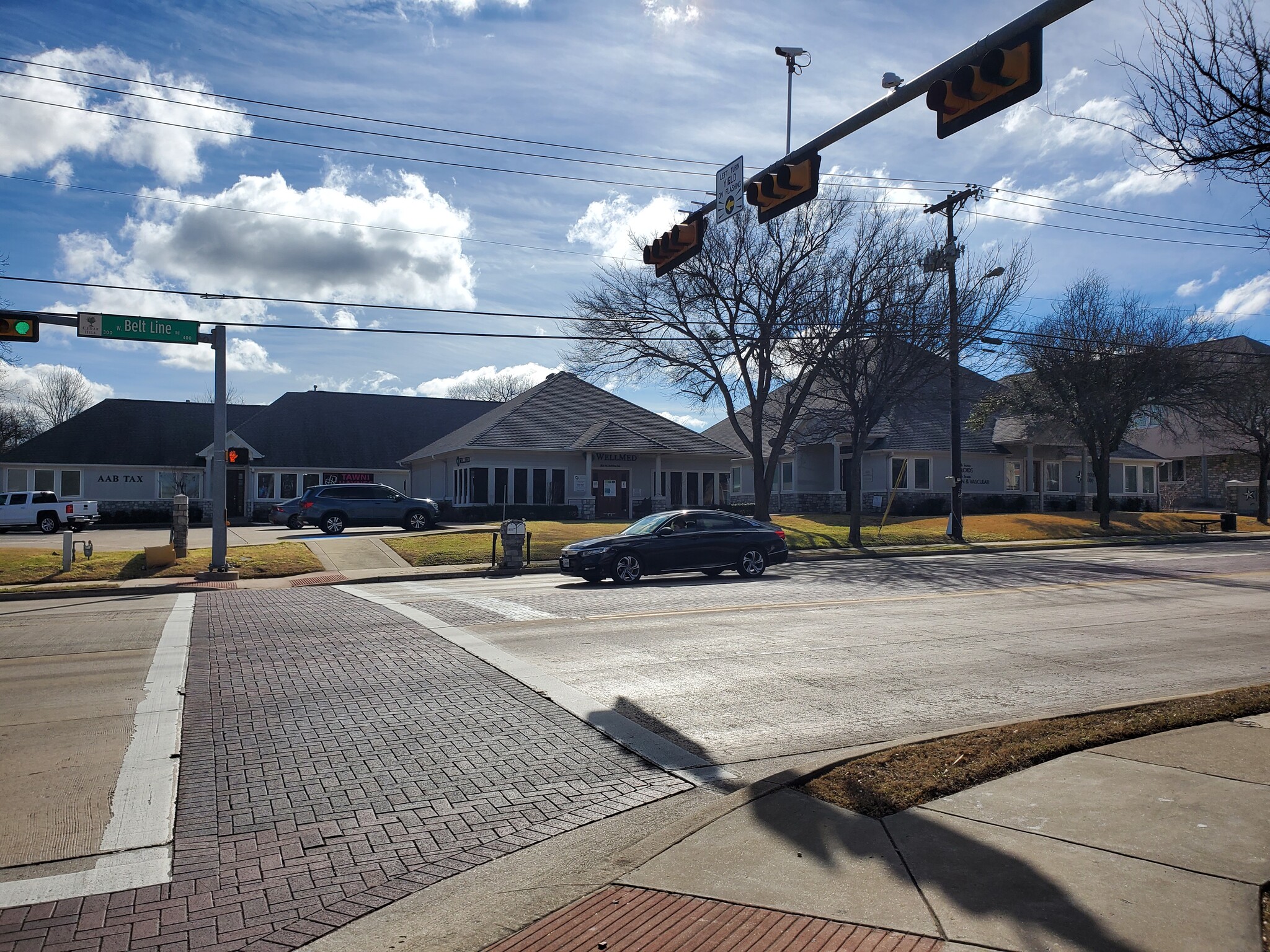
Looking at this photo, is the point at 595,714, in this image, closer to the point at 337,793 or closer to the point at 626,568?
the point at 337,793

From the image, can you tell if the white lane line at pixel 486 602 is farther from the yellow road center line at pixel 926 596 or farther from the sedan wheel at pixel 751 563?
the sedan wheel at pixel 751 563

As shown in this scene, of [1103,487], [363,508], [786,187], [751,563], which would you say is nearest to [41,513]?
[363,508]

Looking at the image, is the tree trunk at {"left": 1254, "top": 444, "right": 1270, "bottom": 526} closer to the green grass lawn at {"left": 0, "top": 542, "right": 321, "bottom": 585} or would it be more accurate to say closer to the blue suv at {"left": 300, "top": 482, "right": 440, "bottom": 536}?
the blue suv at {"left": 300, "top": 482, "right": 440, "bottom": 536}

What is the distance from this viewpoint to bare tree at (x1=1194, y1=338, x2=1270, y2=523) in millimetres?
34656

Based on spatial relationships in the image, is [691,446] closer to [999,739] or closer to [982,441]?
[982,441]

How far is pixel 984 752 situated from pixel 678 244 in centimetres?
947

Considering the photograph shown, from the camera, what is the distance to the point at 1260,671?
965 centimetres

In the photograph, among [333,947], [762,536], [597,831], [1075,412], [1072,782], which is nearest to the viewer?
[333,947]

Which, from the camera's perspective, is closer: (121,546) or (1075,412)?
(121,546)

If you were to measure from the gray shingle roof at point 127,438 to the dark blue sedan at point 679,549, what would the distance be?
3401 cm

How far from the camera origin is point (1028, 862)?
4387mm

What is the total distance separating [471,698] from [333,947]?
172 inches

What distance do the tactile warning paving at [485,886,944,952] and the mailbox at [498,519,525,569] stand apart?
60.0ft

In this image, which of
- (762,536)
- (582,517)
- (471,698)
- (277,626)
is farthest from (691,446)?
(471,698)
